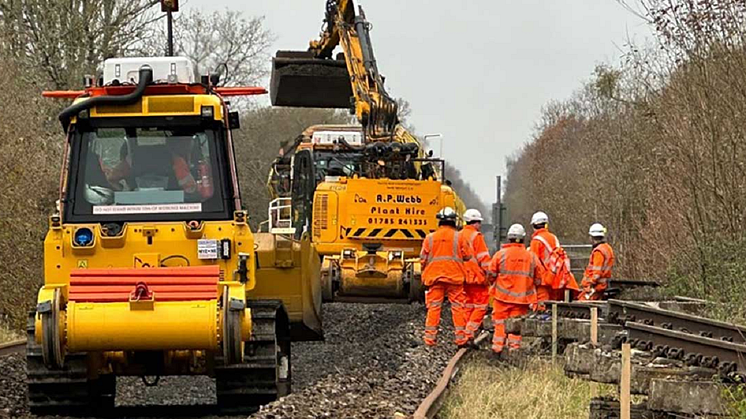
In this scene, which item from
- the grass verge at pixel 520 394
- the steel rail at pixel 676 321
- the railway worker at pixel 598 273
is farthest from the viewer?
the railway worker at pixel 598 273

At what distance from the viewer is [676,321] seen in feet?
30.9

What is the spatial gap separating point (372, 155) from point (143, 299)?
37.7 ft

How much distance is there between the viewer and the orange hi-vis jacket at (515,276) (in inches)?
544

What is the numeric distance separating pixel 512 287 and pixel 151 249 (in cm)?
548

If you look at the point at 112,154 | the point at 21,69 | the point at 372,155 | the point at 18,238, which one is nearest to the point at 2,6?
the point at 21,69

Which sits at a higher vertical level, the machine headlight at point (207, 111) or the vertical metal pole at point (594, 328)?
the machine headlight at point (207, 111)

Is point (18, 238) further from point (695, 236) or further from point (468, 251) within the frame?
point (695, 236)

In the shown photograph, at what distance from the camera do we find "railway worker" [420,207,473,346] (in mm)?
14500

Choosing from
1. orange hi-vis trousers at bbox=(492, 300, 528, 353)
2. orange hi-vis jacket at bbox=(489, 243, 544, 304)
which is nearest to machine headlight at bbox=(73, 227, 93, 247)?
orange hi-vis jacket at bbox=(489, 243, 544, 304)

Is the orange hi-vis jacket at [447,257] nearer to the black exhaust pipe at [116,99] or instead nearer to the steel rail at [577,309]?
the steel rail at [577,309]

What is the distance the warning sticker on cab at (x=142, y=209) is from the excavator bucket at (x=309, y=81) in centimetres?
1353

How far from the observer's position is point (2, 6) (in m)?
27.5

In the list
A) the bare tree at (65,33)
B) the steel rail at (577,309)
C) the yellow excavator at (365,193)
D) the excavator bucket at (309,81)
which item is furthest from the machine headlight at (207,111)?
the bare tree at (65,33)

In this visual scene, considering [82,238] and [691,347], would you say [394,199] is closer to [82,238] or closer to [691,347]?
[82,238]
